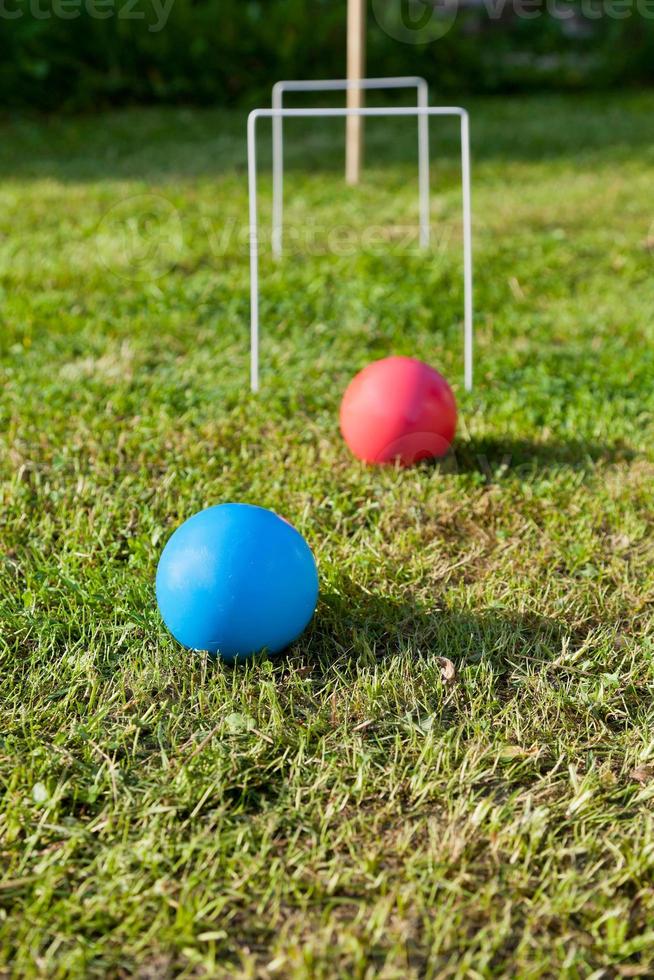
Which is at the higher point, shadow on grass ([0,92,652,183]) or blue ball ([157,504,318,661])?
shadow on grass ([0,92,652,183])

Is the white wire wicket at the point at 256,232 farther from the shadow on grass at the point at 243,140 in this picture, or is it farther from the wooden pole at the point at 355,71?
the shadow on grass at the point at 243,140

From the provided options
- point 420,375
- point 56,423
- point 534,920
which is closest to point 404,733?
point 534,920

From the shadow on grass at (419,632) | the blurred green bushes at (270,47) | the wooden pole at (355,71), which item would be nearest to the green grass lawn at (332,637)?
the shadow on grass at (419,632)

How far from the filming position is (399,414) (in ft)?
10.9

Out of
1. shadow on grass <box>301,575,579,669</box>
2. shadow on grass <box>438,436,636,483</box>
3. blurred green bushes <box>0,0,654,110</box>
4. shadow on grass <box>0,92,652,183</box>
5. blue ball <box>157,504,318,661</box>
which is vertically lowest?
shadow on grass <box>301,575,579,669</box>

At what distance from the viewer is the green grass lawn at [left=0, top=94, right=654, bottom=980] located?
1.87 meters

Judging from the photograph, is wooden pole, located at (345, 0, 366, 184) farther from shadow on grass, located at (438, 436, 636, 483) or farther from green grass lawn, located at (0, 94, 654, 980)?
shadow on grass, located at (438, 436, 636, 483)

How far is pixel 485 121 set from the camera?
1029cm

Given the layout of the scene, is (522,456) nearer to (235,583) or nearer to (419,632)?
(419,632)

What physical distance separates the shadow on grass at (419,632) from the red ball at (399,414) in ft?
2.42

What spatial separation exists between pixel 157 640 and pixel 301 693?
43cm

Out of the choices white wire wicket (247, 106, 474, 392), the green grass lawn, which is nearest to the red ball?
the green grass lawn

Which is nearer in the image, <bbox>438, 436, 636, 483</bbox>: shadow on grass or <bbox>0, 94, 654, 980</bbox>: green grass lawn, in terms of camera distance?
<bbox>0, 94, 654, 980</bbox>: green grass lawn

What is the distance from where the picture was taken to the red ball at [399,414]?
3.34 m
